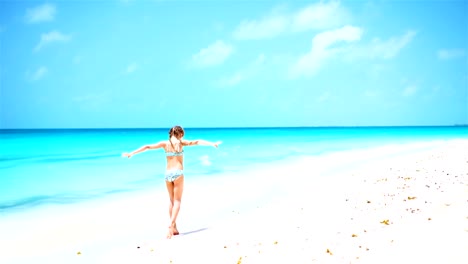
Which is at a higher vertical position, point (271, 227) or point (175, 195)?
point (175, 195)

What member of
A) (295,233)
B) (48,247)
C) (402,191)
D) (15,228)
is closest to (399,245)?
(295,233)

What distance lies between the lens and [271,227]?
8.27m

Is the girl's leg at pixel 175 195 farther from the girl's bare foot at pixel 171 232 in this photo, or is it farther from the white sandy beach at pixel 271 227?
the white sandy beach at pixel 271 227

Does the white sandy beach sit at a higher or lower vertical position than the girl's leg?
lower

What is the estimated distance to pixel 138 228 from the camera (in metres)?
9.46

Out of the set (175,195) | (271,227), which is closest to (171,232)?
(175,195)

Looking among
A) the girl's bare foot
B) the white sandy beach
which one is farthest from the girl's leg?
the white sandy beach

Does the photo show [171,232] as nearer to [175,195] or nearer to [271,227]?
[175,195]

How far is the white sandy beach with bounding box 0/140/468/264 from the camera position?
6.32 metres

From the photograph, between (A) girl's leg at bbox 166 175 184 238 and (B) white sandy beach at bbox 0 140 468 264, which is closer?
(B) white sandy beach at bbox 0 140 468 264

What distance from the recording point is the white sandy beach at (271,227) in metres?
6.32

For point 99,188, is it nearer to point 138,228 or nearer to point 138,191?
point 138,191

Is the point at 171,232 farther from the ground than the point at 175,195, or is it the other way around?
the point at 175,195

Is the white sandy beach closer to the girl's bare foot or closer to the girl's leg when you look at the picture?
the girl's bare foot
